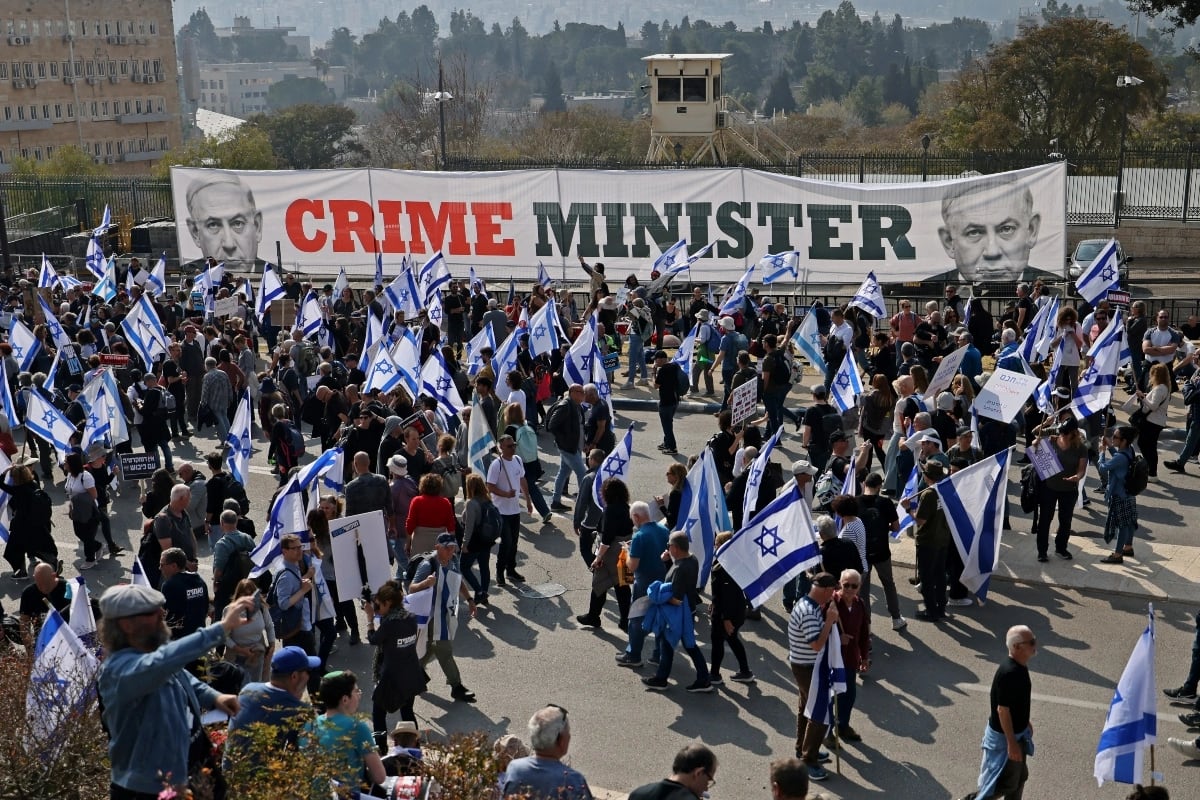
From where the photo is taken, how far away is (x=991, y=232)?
25.5 metres

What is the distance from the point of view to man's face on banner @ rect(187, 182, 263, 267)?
30.5 meters

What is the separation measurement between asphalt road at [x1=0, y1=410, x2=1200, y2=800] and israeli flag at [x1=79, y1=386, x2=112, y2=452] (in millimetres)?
3030

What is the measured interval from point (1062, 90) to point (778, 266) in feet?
158

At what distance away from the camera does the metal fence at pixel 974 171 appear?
1494 inches

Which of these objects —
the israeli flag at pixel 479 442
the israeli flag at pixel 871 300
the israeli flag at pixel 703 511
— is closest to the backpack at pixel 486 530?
the israeli flag at pixel 703 511

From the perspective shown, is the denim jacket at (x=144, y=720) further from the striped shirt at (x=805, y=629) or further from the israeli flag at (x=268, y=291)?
the israeli flag at (x=268, y=291)

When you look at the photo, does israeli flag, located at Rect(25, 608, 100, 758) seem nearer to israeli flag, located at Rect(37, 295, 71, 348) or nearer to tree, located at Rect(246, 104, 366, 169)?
israeli flag, located at Rect(37, 295, 71, 348)

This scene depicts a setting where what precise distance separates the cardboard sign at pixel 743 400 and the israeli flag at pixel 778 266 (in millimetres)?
7951

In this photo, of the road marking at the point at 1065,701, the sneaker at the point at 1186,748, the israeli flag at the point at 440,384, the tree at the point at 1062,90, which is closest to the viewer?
the sneaker at the point at 1186,748

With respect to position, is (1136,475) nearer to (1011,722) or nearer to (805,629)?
(805,629)

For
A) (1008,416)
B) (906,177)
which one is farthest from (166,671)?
(906,177)

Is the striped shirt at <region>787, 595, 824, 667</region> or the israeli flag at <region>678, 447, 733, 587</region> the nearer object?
the striped shirt at <region>787, 595, 824, 667</region>

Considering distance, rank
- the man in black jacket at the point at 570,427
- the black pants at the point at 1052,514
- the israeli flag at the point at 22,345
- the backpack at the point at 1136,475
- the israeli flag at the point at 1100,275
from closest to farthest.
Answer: the backpack at the point at 1136,475, the black pants at the point at 1052,514, the man in black jacket at the point at 570,427, the israeli flag at the point at 1100,275, the israeli flag at the point at 22,345

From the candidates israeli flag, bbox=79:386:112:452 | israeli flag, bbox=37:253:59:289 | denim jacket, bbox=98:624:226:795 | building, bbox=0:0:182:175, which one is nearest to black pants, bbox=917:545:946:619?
denim jacket, bbox=98:624:226:795
